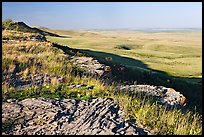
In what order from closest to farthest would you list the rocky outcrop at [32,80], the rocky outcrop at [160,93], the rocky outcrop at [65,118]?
1. the rocky outcrop at [65,118]
2. the rocky outcrop at [32,80]
3. the rocky outcrop at [160,93]

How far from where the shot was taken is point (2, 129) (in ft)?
28.6

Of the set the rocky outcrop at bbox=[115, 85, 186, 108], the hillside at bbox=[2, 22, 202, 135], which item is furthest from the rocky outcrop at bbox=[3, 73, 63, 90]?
the rocky outcrop at bbox=[115, 85, 186, 108]

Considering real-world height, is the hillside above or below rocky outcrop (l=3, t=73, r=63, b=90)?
below

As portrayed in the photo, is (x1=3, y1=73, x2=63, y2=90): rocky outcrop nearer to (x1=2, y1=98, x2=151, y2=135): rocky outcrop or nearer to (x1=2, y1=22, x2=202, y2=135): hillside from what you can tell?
(x1=2, y1=22, x2=202, y2=135): hillside

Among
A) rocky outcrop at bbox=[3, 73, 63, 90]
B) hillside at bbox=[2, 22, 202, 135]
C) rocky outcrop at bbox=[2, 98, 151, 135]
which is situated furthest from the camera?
rocky outcrop at bbox=[3, 73, 63, 90]

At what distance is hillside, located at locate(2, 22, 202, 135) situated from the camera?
8.88 meters

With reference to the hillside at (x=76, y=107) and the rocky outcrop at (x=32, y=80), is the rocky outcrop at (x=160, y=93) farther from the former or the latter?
the rocky outcrop at (x=32, y=80)

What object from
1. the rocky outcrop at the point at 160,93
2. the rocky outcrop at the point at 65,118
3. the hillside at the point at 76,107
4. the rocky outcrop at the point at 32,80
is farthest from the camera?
the rocky outcrop at the point at 160,93

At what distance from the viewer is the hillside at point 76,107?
8.88 meters

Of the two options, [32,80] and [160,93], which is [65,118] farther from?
[160,93]

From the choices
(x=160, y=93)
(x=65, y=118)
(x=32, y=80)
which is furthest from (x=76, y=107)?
(x=160, y=93)

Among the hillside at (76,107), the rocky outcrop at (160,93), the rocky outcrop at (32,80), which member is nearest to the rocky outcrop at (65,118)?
the hillside at (76,107)

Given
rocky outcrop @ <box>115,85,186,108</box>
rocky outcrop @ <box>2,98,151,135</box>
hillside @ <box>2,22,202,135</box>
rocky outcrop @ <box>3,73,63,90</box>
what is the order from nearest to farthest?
rocky outcrop @ <box>2,98,151,135</box> < hillside @ <box>2,22,202,135</box> < rocky outcrop @ <box>3,73,63,90</box> < rocky outcrop @ <box>115,85,186,108</box>

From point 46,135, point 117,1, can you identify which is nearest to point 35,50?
point 117,1
